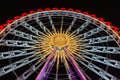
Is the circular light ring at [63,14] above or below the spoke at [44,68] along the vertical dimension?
above

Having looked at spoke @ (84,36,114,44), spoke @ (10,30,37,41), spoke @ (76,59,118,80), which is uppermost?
spoke @ (10,30,37,41)

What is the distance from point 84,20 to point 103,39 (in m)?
1.31

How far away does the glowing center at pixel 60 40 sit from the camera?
12859mm

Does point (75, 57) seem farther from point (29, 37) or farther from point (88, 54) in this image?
point (29, 37)

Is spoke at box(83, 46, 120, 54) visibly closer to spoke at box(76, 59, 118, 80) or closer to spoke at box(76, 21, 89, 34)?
spoke at box(76, 59, 118, 80)

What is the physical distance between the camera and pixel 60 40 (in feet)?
42.5

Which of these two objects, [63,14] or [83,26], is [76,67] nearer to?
[83,26]

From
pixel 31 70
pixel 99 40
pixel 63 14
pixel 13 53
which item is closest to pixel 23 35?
pixel 13 53

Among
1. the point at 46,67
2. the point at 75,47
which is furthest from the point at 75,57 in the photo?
the point at 46,67

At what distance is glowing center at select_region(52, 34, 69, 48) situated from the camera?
1286 centimetres

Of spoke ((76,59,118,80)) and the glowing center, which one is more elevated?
the glowing center

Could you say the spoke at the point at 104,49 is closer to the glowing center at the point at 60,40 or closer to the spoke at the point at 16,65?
the glowing center at the point at 60,40

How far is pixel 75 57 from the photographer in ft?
41.7

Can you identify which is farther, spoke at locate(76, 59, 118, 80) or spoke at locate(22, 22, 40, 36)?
spoke at locate(22, 22, 40, 36)
